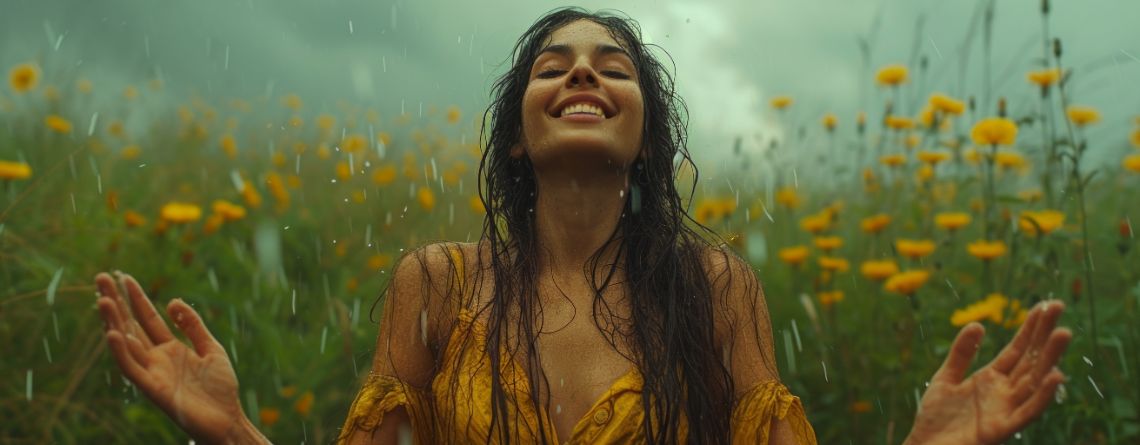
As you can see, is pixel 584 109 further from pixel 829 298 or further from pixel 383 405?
pixel 829 298

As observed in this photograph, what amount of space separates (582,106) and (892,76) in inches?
103

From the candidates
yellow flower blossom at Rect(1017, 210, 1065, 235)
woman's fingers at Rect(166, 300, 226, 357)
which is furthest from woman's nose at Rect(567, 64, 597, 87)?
yellow flower blossom at Rect(1017, 210, 1065, 235)

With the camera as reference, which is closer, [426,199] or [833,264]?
[833,264]

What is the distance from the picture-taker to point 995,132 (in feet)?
11.2

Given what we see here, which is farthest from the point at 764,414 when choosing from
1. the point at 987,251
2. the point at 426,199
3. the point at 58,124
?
the point at 58,124

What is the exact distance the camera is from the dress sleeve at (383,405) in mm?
1922

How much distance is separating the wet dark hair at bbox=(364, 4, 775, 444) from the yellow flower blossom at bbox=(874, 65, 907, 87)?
2162 millimetres

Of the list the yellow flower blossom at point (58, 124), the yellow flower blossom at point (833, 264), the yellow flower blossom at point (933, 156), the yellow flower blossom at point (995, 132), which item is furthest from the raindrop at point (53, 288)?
the yellow flower blossom at point (933, 156)

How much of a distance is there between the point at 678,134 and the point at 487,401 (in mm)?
783

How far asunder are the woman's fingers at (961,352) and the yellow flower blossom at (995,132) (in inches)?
70.3

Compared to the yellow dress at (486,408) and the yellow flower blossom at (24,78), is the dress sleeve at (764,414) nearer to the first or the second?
the yellow dress at (486,408)

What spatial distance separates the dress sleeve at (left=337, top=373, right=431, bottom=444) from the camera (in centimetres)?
192

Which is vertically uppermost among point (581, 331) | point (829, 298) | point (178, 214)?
point (178, 214)

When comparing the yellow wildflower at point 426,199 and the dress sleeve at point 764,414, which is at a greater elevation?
the yellow wildflower at point 426,199
